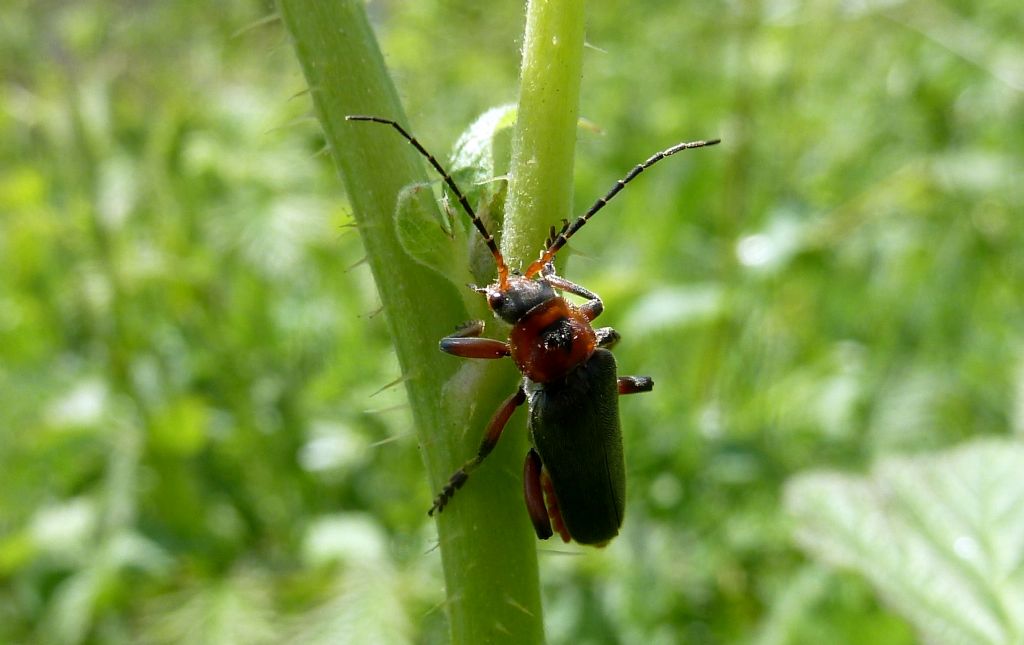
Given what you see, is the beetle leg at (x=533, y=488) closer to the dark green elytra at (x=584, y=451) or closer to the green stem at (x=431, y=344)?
the green stem at (x=431, y=344)

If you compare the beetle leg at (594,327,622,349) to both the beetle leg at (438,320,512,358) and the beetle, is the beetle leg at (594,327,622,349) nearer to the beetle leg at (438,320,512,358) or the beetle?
the beetle

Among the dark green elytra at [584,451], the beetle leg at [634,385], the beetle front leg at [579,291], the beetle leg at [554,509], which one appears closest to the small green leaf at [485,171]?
the beetle front leg at [579,291]

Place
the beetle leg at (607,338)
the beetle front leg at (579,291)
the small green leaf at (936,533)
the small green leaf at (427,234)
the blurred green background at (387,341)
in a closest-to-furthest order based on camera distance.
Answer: the small green leaf at (427,234) < the beetle front leg at (579,291) < the small green leaf at (936,533) < the beetle leg at (607,338) < the blurred green background at (387,341)

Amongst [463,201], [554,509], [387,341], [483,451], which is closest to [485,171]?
[463,201]

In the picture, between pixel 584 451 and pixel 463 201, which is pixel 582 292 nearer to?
pixel 584 451

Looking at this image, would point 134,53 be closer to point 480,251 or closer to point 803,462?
point 803,462

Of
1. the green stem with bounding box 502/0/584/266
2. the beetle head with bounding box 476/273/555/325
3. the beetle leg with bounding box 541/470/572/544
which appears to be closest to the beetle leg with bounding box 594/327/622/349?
the beetle head with bounding box 476/273/555/325
